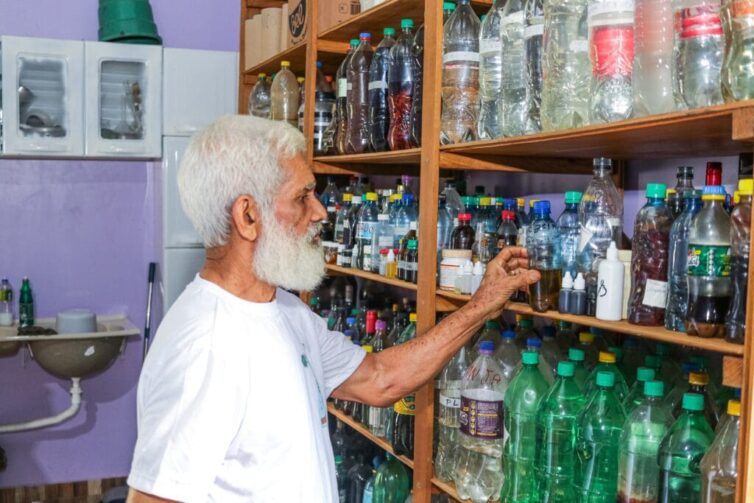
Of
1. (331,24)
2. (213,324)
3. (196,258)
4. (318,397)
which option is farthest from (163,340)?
(196,258)

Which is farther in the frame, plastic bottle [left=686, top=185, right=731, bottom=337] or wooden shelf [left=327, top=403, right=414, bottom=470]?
wooden shelf [left=327, top=403, right=414, bottom=470]

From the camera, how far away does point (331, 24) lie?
281 cm

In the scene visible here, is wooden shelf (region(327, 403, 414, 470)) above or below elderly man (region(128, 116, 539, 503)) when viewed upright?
below

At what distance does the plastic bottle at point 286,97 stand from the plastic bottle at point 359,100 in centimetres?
67

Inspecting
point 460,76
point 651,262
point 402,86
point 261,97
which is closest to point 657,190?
point 651,262

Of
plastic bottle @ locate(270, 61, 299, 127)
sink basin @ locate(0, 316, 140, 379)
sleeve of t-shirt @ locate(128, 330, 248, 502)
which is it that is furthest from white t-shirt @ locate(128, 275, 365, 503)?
sink basin @ locate(0, 316, 140, 379)

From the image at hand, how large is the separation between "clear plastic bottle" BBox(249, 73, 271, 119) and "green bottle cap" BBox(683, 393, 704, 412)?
2.64 m

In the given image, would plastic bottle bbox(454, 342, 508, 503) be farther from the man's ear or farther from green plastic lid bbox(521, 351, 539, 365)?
the man's ear

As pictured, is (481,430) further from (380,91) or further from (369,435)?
(380,91)

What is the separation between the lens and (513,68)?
76.0 inches

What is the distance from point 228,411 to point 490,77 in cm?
108

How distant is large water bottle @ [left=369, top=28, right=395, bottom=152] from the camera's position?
252 cm

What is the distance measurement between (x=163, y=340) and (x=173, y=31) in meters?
3.16

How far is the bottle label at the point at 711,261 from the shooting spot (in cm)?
137
